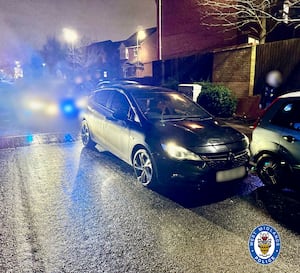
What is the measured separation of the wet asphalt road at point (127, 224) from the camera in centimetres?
266

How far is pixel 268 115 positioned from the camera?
4551 mm

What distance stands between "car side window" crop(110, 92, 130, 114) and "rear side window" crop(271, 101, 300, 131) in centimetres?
267

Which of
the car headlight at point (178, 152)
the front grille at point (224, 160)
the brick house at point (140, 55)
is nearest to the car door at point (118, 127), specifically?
the car headlight at point (178, 152)

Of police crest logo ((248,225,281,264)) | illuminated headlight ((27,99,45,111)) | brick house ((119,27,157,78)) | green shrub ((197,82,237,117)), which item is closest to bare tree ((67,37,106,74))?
brick house ((119,27,157,78))

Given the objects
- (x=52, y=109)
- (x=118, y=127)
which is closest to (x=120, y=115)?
(x=118, y=127)

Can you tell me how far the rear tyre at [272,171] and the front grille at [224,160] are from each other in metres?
0.65

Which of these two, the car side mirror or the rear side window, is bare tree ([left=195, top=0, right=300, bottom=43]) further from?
the car side mirror

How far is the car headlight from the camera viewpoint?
3.90m

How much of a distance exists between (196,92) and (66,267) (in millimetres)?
9831

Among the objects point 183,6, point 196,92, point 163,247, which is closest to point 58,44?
point 183,6

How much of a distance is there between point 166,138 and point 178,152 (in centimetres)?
33

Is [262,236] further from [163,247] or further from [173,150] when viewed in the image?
[173,150]

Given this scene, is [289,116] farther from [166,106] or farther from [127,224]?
[127,224]

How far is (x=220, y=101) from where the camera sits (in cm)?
1078
